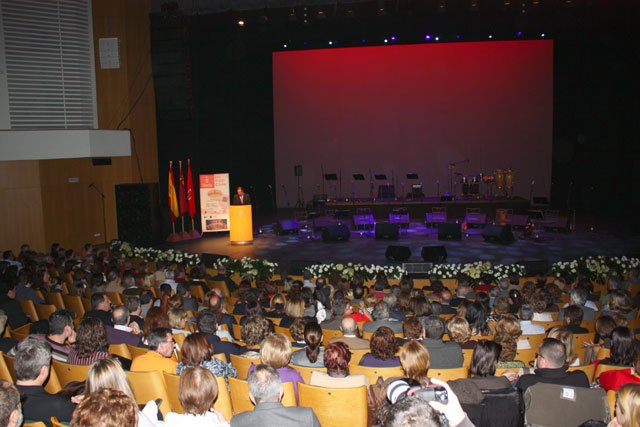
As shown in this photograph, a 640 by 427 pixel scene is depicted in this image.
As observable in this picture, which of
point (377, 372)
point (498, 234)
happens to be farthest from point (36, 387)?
point (498, 234)

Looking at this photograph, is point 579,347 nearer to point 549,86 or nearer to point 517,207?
point 517,207

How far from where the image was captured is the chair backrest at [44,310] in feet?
25.5

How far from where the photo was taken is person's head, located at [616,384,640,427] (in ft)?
10.3

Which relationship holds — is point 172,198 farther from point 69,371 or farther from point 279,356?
point 279,356

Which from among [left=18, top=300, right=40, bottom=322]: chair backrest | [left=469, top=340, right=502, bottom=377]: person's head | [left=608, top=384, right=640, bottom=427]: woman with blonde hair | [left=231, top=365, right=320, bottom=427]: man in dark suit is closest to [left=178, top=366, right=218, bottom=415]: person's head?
[left=231, top=365, right=320, bottom=427]: man in dark suit

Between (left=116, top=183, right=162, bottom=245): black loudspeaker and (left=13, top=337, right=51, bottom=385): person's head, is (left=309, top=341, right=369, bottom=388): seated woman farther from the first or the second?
(left=116, top=183, right=162, bottom=245): black loudspeaker

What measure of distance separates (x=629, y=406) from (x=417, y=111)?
19742 mm

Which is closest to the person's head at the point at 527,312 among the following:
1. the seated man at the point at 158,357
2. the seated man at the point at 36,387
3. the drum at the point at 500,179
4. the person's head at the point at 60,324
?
the seated man at the point at 158,357

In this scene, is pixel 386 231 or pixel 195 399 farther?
pixel 386 231

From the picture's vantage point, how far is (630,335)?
16.7ft

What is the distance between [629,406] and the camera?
3.16 metres

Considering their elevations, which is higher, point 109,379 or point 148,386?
point 109,379

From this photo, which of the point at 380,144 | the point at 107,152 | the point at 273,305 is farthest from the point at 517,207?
the point at 273,305

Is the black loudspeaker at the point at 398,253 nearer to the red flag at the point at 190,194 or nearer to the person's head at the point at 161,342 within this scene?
the red flag at the point at 190,194
